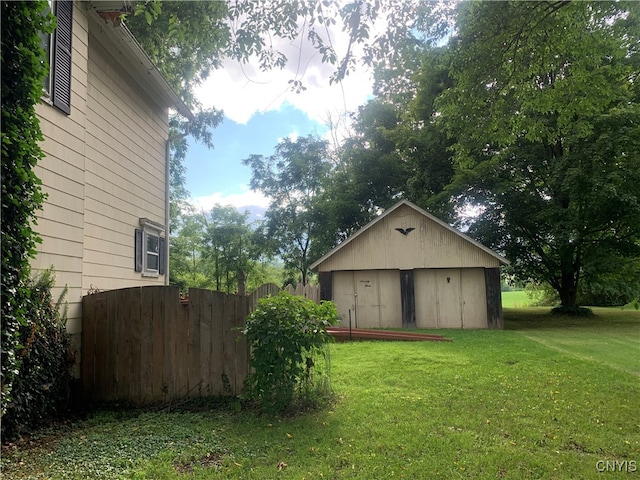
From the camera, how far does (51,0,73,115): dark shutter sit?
4887mm

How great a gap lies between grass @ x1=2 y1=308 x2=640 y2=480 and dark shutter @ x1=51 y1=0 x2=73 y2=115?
3.77 metres

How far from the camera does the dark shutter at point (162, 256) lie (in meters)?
9.23

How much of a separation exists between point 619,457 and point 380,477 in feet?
6.73

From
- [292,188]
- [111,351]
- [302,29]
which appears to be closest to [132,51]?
[302,29]

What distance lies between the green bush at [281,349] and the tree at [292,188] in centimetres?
2174

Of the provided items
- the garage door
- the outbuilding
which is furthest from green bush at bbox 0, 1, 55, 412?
the garage door

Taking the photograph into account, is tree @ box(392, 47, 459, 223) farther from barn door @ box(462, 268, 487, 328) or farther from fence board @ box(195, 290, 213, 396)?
fence board @ box(195, 290, 213, 396)

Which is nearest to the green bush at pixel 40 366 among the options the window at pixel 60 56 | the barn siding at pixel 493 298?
the window at pixel 60 56

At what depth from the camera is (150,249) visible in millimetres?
8773

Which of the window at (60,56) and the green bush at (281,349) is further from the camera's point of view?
the window at (60,56)

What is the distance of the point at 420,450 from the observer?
11.2 ft

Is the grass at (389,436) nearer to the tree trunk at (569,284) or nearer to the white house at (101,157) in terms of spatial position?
the white house at (101,157)

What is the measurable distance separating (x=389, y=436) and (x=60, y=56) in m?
5.84

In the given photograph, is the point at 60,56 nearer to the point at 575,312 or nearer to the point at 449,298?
the point at 449,298
